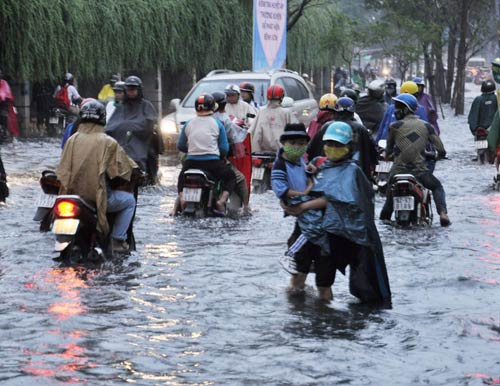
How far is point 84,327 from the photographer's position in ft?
26.4

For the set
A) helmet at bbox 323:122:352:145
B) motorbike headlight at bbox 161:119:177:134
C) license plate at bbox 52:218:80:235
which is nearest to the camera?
helmet at bbox 323:122:352:145

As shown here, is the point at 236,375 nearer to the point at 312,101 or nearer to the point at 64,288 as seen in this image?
the point at 64,288

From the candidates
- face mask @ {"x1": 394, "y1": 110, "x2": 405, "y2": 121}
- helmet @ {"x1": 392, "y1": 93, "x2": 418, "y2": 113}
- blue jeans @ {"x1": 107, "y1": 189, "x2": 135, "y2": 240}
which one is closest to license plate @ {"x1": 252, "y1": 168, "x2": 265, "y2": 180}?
face mask @ {"x1": 394, "y1": 110, "x2": 405, "y2": 121}

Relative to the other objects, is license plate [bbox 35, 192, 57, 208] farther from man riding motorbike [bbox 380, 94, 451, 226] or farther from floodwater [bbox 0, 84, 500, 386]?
man riding motorbike [bbox 380, 94, 451, 226]

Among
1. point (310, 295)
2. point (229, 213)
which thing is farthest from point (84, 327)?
point (229, 213)

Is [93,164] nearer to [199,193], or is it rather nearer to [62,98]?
[199,193]

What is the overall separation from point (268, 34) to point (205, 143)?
12.9m

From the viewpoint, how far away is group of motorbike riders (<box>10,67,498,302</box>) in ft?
28.8

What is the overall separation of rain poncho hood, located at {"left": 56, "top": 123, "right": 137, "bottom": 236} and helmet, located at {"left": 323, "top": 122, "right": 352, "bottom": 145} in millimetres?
2158

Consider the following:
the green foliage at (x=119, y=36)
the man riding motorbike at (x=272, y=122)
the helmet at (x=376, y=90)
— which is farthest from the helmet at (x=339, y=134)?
the green foliage at (x=119, y=36)

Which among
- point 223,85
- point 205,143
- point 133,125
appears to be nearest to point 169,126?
point 223,85

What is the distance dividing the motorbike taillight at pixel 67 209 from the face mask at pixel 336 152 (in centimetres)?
224

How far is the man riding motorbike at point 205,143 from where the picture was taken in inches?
545

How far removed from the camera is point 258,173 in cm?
1698
